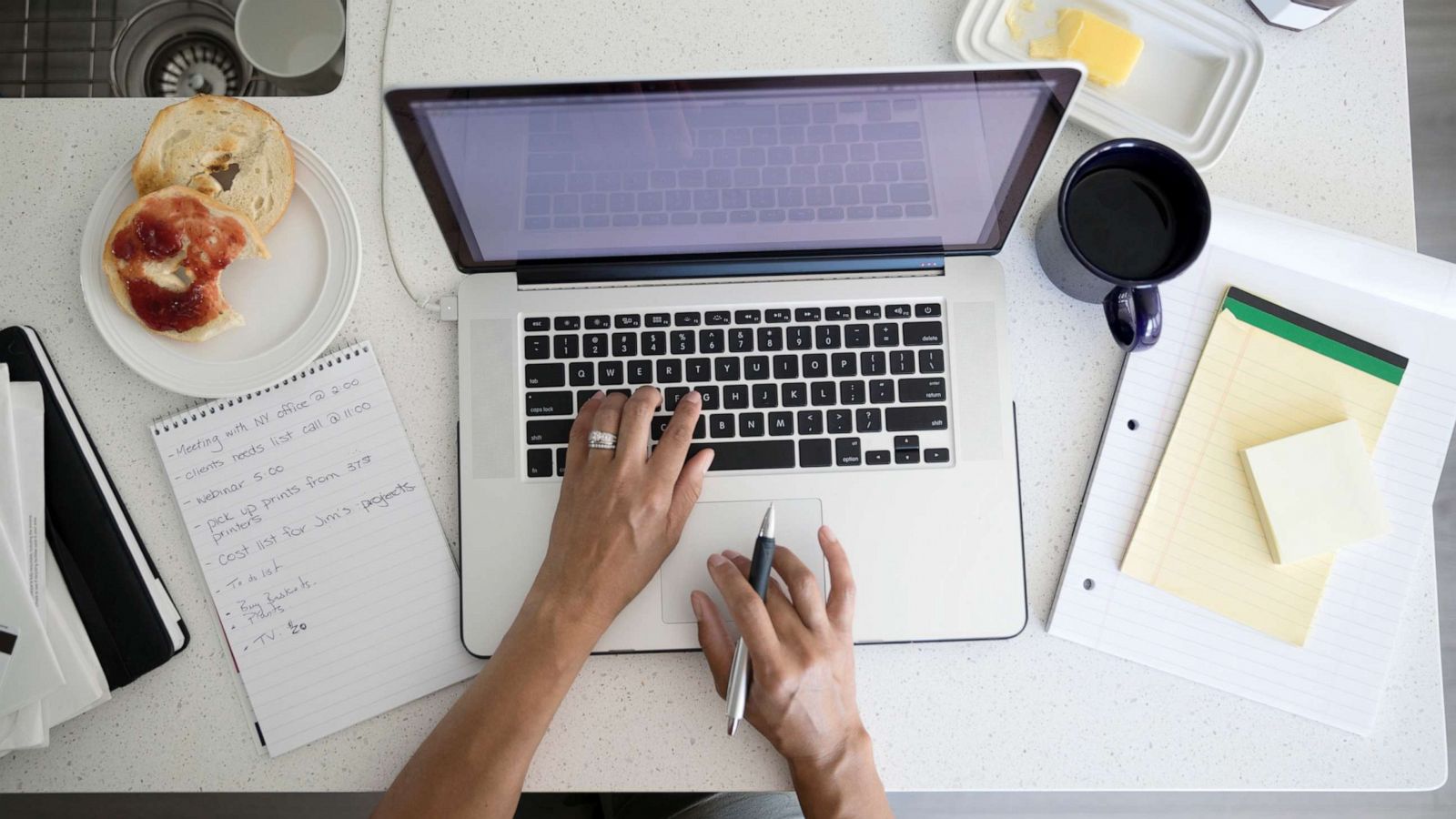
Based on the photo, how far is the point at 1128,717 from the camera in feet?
2.27

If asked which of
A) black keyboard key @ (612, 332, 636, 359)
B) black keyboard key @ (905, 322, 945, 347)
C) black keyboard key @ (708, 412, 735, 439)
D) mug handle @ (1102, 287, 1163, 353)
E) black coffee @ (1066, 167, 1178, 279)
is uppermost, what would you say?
black coffee @ (1066, 167, 1178, 279)

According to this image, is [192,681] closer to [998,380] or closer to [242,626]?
[242,626]

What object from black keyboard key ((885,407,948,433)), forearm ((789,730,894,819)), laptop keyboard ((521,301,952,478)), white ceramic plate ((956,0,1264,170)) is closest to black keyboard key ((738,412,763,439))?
laptop keyboard ((521,301,952,478))

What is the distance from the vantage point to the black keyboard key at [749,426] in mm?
700

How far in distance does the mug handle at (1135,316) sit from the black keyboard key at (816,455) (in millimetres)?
259

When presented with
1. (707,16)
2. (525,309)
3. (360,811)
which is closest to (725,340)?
(525,309)

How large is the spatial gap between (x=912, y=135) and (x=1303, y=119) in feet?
1.38

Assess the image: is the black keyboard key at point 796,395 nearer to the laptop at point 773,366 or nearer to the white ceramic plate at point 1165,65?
the laptop at point 773,366

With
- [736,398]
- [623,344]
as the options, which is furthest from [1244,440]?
[623,344]

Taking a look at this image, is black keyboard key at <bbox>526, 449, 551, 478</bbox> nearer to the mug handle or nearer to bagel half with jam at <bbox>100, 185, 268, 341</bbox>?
bagel half with jam at <bbox>100, 185, 268, 341</bbox>

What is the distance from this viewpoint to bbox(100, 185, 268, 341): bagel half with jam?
0.67 metres

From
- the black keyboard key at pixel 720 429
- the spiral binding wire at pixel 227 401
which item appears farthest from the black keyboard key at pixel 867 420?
the spiral binding wire at pixel 227 401

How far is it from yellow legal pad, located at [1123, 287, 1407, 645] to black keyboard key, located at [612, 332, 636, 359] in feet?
1.46

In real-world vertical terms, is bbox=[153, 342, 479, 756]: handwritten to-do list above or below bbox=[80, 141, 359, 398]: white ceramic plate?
below
